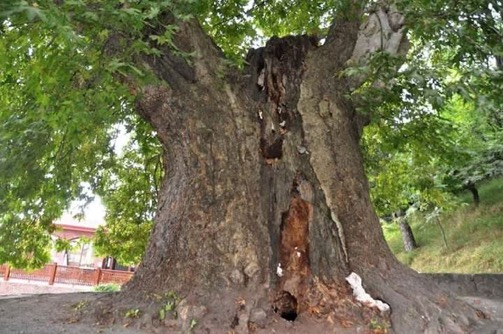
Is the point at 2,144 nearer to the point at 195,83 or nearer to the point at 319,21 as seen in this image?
the point at 195,83

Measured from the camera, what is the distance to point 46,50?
10.6 feet

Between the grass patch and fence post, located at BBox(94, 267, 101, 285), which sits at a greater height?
the grass patch

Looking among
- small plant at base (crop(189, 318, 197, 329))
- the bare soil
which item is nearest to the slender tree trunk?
the bare soil

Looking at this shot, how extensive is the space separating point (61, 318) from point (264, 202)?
83.9 inches

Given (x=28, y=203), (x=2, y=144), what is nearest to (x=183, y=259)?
(x=2, y=144)

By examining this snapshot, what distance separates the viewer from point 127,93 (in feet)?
12.7

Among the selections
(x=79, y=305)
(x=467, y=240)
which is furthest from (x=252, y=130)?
(x=467, y=240)

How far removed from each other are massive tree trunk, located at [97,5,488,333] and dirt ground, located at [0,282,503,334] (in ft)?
0.64

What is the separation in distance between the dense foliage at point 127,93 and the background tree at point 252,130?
26mm

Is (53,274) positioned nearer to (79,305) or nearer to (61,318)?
(79,305)

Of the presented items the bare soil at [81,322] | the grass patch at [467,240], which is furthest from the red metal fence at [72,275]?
the bare soil at [81,322]

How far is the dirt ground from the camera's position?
3350 millimetres

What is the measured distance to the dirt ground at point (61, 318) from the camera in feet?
11.0

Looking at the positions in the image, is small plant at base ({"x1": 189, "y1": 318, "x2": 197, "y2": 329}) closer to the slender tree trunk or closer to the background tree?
the background tree
